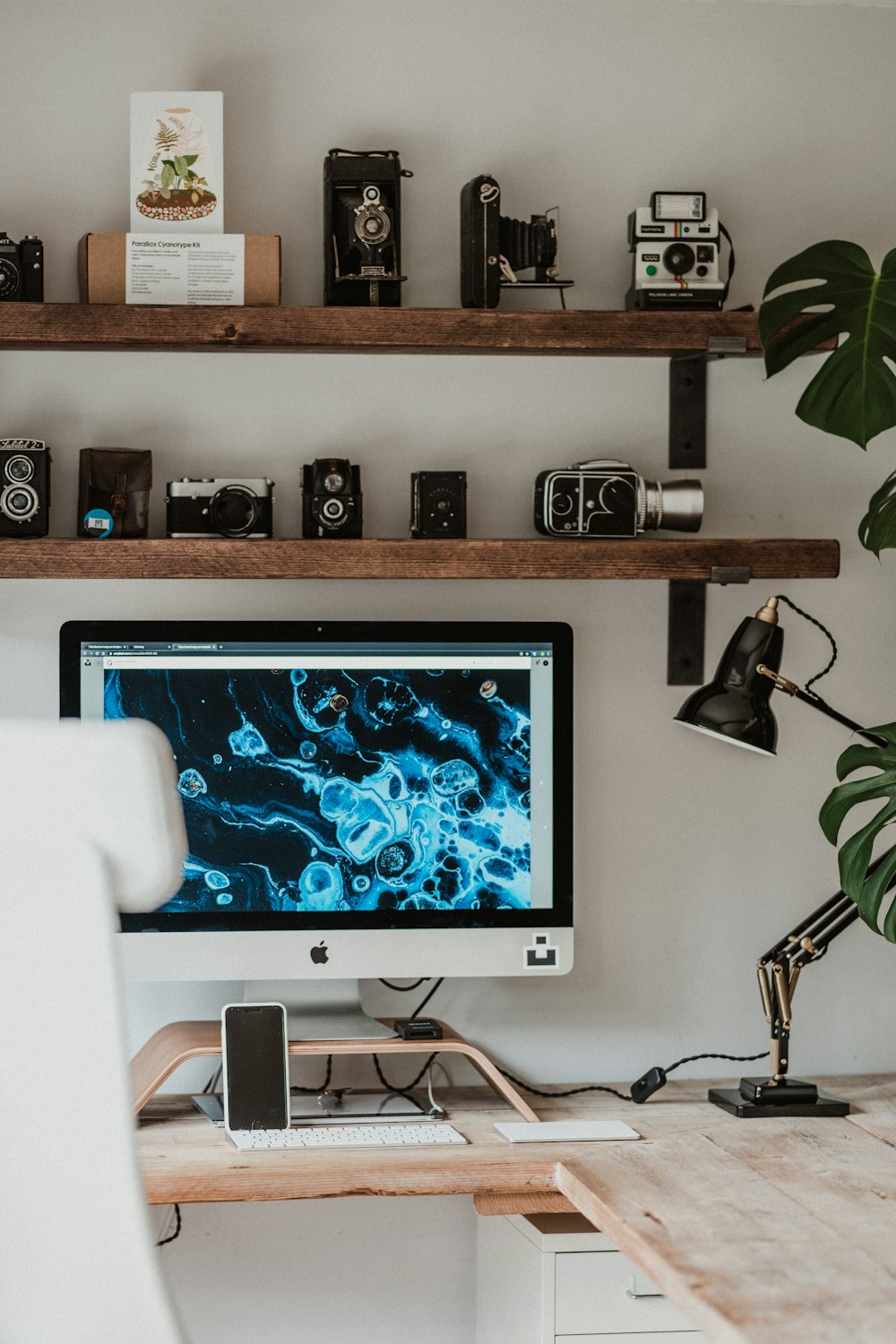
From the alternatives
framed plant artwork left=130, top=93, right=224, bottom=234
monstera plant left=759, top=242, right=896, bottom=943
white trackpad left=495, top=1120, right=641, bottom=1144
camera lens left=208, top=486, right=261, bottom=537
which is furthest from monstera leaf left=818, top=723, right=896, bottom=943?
framed plant artwork left=130, top=93, right=224, bottom=234

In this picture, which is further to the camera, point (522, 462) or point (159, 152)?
point (522, 462)

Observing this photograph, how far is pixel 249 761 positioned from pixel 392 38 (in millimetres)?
1090

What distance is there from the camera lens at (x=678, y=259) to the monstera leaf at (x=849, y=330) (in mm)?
206

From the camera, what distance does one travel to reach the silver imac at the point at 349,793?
6.14ft

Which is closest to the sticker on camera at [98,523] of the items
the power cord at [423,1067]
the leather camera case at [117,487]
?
the leather camera case at [117,487]

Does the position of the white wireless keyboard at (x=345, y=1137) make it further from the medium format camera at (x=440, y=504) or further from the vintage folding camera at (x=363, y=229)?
the vintage folding camera at (x=363, y=229)

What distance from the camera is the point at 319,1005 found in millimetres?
1940

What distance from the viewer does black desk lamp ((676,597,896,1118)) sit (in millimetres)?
1873

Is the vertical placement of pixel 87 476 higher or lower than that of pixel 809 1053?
higher

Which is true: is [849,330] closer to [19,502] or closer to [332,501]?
[332,501]

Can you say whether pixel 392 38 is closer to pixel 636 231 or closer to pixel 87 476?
pixel 636 231

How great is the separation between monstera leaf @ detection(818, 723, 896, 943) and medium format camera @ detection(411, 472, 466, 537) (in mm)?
617

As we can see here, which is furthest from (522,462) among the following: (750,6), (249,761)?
(750,6)

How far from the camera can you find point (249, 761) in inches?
74.0
